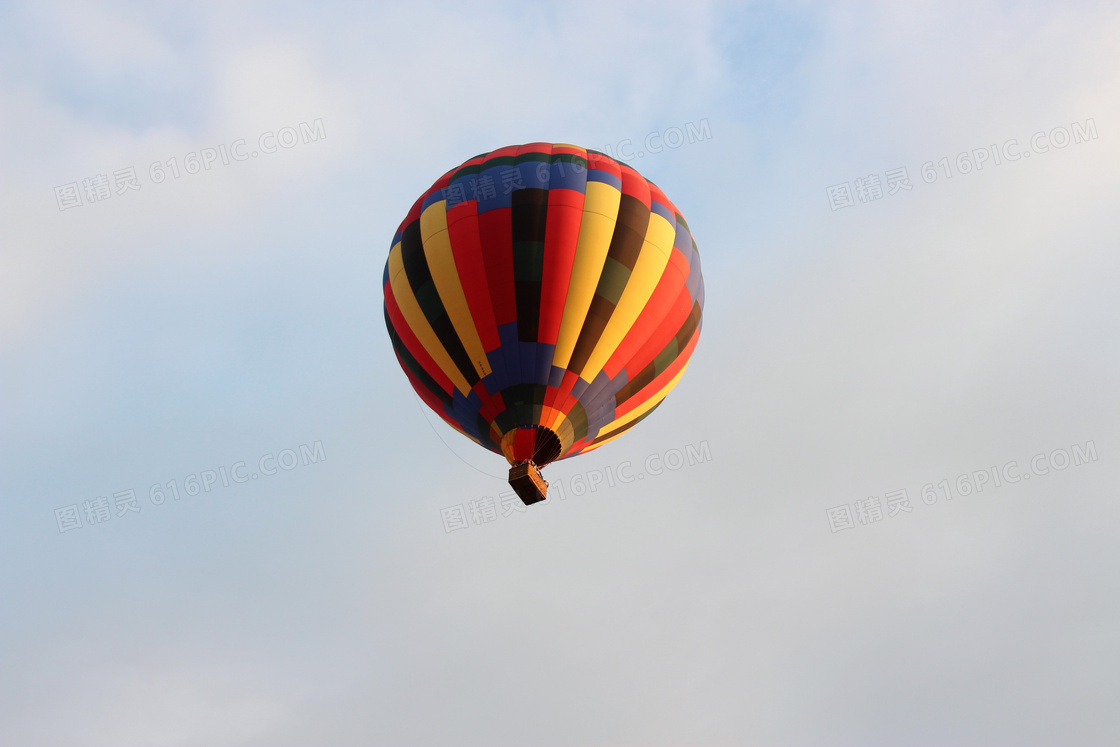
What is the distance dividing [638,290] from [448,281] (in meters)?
3.50

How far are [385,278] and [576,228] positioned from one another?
14.1 feet

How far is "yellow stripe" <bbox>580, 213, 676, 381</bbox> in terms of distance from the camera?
16141mm

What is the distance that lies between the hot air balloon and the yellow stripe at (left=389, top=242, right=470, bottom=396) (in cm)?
3

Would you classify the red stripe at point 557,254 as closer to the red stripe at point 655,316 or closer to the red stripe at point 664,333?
the red stripe at point 655,316

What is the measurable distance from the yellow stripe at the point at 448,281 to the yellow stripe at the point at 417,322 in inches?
20.5

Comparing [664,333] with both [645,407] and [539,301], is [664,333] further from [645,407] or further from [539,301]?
[539,301]

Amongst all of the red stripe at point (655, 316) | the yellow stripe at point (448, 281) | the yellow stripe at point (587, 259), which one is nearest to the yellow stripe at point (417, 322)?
the yellow stripe at point (448, 281)

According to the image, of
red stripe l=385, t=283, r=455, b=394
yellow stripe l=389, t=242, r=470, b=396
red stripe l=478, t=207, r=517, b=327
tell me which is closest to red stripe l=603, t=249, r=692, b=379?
red stripe l=478, t=207, r=517, b=327

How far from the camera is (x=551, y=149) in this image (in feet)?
58.5

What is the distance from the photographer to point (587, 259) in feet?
53.1

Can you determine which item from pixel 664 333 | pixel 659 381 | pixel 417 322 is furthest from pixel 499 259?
pixel 659 381

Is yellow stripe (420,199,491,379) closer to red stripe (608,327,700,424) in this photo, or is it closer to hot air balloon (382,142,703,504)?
hot air balloon (382,142,703,504)

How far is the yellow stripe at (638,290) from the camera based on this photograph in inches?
635

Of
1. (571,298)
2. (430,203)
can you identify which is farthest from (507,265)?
(430,203)
